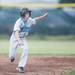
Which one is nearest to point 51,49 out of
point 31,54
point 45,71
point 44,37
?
point 31,54

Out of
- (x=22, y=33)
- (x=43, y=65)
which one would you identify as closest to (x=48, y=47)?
(x=43, y=65)

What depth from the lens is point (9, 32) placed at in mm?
18750

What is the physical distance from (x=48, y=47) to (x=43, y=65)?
4278mm

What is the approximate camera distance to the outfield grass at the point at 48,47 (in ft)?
48.6

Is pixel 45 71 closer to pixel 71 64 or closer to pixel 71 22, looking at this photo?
pixel 71 64

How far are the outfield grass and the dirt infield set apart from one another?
49.4 inches

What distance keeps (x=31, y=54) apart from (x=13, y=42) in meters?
3.58

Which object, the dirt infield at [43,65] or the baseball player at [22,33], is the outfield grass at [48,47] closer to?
the dirt infield at [43,65]

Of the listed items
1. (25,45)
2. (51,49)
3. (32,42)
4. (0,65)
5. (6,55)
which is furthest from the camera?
(32,42)

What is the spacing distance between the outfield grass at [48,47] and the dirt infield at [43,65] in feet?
4.12

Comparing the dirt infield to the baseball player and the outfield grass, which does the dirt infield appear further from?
the outfield grass

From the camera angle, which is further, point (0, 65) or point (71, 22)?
point (71, 22)

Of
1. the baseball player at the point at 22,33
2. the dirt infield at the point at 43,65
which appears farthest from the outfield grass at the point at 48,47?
the baseball player at the point at 22,33

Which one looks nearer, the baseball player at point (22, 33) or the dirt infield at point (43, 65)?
the baseball player at point (22, 33)
